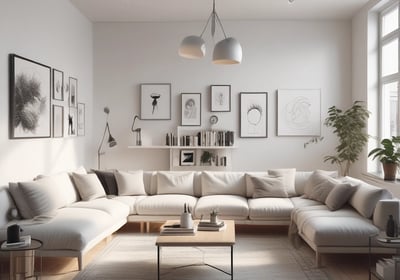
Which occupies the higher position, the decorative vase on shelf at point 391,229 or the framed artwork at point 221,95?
the framed artwork at point 221,95

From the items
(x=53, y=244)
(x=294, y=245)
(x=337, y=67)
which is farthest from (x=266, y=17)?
(x=53, y=244)

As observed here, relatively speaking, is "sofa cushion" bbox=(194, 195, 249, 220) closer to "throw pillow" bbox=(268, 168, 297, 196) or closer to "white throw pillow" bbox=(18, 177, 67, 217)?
"throw pillow" bbox=(268, 168, 297, 196)

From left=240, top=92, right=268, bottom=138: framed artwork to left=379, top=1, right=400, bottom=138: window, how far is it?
1869mm

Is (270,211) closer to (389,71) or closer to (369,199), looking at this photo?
(369,199)

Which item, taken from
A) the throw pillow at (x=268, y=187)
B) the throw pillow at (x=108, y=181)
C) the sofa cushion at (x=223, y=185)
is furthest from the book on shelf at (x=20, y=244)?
the throw pillow at (x=268, y=187)

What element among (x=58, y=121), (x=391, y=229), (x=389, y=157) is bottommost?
(x=391, y=229)

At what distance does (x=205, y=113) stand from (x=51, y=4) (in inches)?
120

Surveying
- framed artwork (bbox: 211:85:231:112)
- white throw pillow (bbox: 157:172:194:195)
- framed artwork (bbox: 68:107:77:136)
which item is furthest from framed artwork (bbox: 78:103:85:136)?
framed artwork (bbox: 211:85:231:112)

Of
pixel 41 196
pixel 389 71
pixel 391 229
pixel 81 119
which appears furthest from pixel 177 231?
pixel 389 71

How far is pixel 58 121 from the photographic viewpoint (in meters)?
6.25

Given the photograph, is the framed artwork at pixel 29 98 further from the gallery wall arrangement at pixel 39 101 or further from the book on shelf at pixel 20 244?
the book on shelf at pixel 20 244

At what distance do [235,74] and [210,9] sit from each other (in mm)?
1226

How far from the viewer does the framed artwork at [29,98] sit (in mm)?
4984

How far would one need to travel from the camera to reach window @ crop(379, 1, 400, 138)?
645 cm
